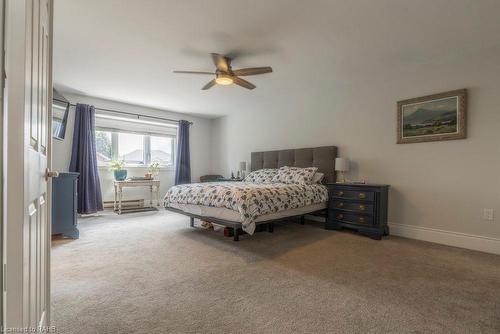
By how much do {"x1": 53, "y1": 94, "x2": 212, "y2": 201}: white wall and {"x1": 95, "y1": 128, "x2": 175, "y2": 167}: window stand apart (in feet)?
0.87

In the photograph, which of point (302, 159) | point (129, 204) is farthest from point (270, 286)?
point (129, 204)

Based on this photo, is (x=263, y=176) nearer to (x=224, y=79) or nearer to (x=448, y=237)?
(x=224, y=79)

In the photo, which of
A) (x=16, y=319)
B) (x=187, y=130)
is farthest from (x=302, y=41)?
(x=187, y=130)

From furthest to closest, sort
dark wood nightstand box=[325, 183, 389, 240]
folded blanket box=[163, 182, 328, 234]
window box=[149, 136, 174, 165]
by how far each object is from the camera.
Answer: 1. window box=[149, 136, 174, 165]
2. dark wood nightstand box=[325, 183, 389, 240]
3. folded blanket box=[163, 182, 328, 234]

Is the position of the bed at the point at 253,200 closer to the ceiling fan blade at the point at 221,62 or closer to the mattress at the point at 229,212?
the mattress at the point at 229,212

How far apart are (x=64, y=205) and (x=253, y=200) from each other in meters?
2.49

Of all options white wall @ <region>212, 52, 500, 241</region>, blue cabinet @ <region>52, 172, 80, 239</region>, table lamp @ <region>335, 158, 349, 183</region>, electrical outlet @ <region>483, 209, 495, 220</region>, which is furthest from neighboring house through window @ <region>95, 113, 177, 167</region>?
electrical outlet @ <region>483, 209, 495, 220</region>

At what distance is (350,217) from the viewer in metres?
3.57

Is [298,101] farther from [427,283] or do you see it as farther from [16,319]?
[16,319]

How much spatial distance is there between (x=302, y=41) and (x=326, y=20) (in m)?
0.42

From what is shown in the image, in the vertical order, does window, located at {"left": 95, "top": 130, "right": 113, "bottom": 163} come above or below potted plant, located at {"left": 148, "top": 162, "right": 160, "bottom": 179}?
above

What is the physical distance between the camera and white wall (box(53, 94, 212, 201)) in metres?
4.69

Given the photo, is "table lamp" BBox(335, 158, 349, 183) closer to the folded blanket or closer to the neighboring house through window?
the folded blanket

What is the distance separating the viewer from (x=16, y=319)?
0.63m
